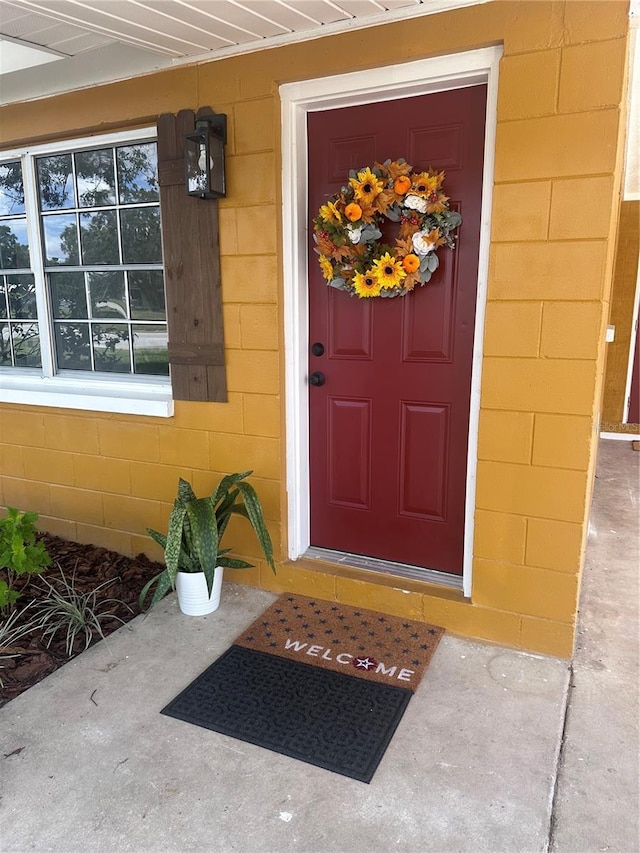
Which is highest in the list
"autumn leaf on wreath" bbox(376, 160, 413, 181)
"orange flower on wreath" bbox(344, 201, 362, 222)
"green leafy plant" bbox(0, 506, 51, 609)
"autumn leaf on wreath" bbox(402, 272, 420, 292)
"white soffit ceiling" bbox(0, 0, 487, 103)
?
"white soffit ceiling" bbox(0, 0, 487, 103)

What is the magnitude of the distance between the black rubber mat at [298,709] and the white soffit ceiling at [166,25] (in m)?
2.51

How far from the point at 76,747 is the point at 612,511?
3.64 m

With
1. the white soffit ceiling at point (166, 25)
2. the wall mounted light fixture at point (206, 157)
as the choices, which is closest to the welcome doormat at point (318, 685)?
the wall mounted light fixture at point (206, 157)

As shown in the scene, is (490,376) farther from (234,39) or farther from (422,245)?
(234,39)

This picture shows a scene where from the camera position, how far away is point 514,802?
174 centimetres

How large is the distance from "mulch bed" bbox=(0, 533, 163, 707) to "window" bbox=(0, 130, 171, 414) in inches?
33.6

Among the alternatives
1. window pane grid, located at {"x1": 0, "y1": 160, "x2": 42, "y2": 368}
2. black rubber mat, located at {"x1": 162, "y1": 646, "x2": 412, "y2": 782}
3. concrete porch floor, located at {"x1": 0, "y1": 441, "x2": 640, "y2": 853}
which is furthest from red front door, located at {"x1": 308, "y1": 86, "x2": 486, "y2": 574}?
window pane grid, located at {"x1": 0, "y1": 160, "x2": 42, "y2": 368}

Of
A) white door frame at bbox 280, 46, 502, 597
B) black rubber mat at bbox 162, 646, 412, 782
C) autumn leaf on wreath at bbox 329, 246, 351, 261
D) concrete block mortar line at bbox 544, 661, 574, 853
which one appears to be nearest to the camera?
concrete block mortar line at bbox 544, 661, 574, 853

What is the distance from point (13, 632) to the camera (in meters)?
2.63

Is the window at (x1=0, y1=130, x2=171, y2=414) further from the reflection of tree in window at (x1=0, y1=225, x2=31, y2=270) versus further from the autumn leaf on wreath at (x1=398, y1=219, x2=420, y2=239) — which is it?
the autumn leaf on wreath at (x1=398, y1=219, x2=420, y2=239)

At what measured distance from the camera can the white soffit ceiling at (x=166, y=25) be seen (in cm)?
221

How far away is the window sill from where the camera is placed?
10.4ft

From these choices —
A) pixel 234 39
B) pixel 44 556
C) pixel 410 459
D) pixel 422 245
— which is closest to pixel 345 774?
pixel 410 459

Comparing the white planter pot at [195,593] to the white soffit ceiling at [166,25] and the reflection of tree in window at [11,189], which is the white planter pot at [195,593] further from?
the reflection of tree in window at [11,189]
